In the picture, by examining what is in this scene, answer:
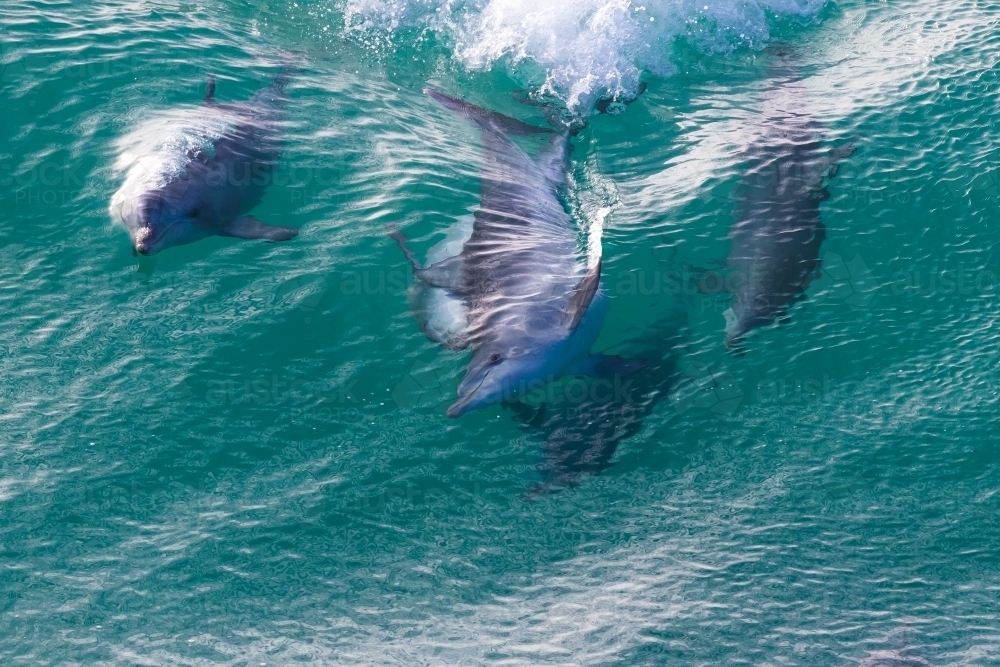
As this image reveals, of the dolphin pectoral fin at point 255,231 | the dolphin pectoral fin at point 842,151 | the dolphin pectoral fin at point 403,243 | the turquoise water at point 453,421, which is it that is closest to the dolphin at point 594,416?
the turquoise water at point 453,421

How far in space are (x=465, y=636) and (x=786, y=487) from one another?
379cm

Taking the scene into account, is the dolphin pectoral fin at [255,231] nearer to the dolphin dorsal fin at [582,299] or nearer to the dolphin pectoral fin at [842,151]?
the dolphin dorsal fin at [582,299]

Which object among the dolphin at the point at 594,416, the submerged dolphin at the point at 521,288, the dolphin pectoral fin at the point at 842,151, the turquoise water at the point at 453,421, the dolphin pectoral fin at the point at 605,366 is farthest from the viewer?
the dolphin pectoral fin at the point at 842,151

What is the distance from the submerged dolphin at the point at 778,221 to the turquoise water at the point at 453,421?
24cm

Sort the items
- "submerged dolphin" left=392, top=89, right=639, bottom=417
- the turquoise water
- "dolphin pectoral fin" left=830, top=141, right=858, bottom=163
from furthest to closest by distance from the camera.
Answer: "dolphin pectoral fin" left=830, top=141, right=858, bottom=163 → "submerged dolphin" left=392, top=89, right=639, bottom=417 → the turquoise water

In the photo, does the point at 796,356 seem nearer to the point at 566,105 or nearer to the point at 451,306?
the point at 451,306

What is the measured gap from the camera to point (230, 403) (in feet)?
35.8

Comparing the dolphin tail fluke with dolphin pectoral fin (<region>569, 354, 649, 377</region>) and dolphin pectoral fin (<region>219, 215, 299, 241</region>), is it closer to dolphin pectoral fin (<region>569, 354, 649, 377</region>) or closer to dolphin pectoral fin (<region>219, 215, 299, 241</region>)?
dolphin pectoral fin (<region>219, 215, 299, 241</region>)

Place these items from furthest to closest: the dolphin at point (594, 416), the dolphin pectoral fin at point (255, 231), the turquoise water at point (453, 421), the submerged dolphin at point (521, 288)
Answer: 1. the dolphin pectoral fin at point (255, 231)
2. the submerged dolphin at point (521, 288)
3. the dolphin at point (594, 416)
4. the turquoise water at point (453, 421)

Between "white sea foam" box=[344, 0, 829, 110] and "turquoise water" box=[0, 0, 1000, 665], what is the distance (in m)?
0.68

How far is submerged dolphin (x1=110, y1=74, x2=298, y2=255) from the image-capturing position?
39.4ft

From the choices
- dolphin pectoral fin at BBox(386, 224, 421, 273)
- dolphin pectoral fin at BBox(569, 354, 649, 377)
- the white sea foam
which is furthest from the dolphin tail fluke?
dolphin pectoral fin at BBox(569, 354, 649, 377)

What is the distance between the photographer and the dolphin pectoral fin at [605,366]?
1107 centimetres

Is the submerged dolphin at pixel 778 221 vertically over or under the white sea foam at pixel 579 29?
under
